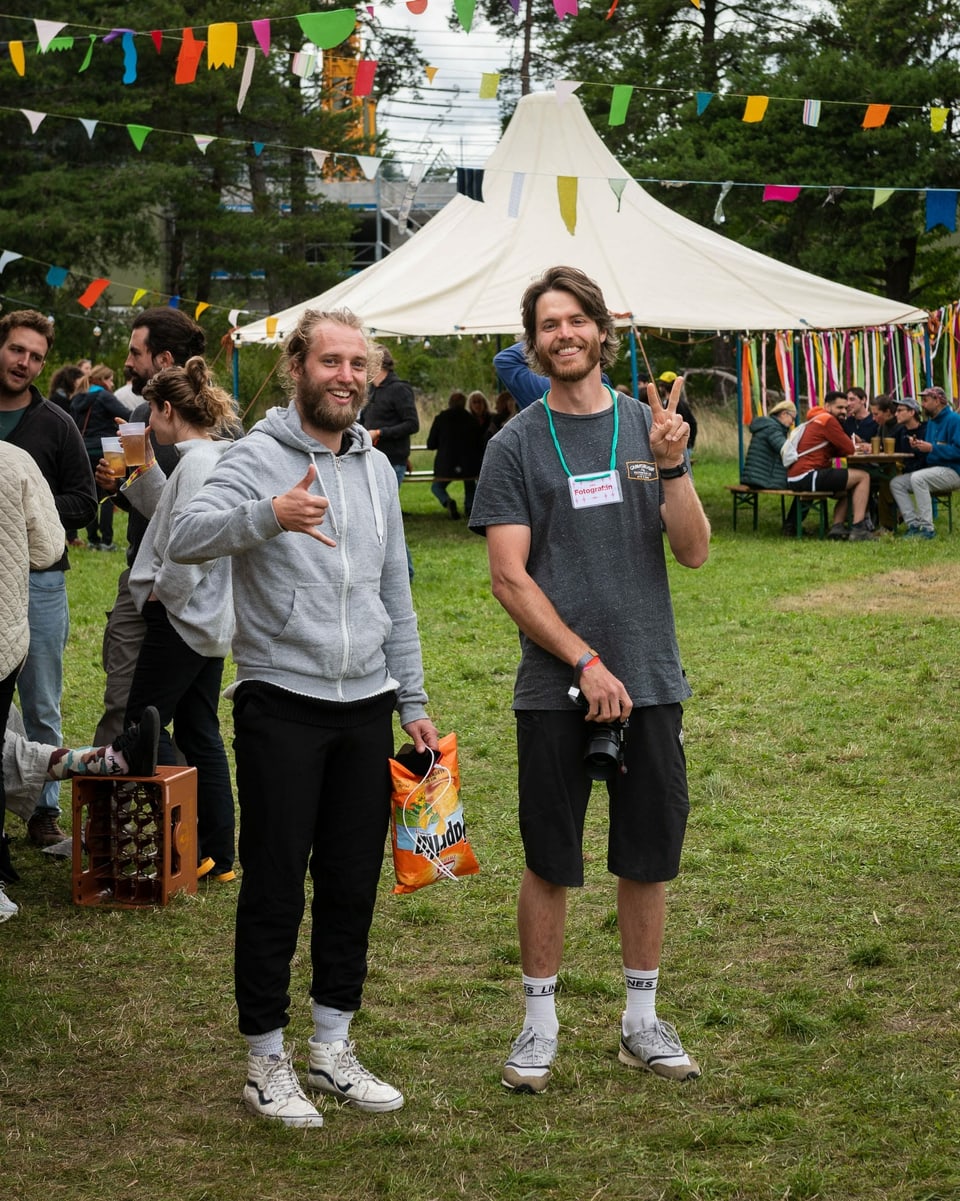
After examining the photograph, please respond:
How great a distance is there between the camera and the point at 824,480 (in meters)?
13.9

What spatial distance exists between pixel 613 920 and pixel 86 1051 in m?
1.62

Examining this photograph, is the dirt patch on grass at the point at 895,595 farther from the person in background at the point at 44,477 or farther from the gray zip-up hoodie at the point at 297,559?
the gray zip-up hoodie at the point at 297,559

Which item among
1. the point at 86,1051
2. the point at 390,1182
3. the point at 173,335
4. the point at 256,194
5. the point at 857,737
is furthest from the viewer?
the point at 256,194

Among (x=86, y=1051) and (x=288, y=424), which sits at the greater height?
(x=288, y=424)

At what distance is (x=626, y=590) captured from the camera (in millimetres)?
3332

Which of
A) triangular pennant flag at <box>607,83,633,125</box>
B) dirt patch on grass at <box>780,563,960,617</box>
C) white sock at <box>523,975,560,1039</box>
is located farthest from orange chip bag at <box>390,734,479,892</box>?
triangular pennant flag at <box>607,83,633,125</box>

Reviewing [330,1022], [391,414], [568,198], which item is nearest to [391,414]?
[391,414]

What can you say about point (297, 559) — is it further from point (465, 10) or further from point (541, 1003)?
point (465, 10)

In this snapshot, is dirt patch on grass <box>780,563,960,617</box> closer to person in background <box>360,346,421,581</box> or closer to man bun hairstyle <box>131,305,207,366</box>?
person in background <box>360,346,421,581</box>

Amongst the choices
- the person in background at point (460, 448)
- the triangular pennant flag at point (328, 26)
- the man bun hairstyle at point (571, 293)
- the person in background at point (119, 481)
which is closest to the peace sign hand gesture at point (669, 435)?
the man bun hairstyle at point (571, 293)

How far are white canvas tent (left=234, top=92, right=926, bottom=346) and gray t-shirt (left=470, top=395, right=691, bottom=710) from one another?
10.7 meters

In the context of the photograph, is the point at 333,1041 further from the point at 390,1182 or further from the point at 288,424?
the point at 288,424

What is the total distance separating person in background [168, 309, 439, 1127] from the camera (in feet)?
10.3

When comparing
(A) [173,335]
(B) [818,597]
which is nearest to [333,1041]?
(A) [173,335]
